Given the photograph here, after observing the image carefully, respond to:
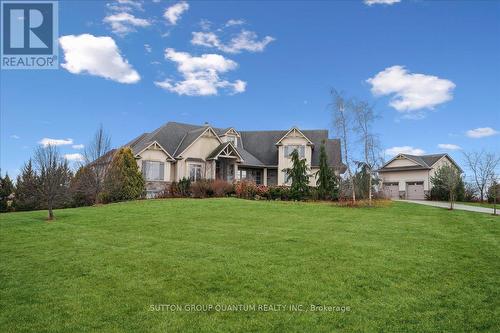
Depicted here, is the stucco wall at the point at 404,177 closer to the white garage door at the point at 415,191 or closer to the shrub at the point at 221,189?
the white garage door at the point at 415,191

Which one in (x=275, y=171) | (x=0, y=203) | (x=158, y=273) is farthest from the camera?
(x=275, y=171)

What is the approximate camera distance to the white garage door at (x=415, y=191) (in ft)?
136

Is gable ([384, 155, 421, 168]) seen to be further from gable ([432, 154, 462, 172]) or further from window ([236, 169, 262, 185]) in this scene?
window ([236, 169, 262, 185])

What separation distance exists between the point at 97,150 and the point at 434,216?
24718 mm

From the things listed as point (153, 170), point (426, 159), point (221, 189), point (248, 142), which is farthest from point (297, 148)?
point (426, 159)

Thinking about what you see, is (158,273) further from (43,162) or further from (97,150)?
(97,150)

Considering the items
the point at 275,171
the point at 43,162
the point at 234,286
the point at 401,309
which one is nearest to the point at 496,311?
the point at 401,309

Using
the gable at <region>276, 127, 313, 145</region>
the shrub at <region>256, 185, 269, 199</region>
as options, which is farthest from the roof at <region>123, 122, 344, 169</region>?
the shrub at <region>256, 185, 269, 199</region>

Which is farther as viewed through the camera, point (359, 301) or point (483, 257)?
point (483, 257)

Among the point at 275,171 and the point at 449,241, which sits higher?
the point at 275,171

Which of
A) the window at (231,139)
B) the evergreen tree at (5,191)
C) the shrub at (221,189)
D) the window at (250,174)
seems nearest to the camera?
the shrub at (221,189)

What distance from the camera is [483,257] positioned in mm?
10617

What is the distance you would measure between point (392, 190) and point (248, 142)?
1774 cm

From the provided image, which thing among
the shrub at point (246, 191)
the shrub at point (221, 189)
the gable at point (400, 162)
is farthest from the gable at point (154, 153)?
the gable at point (400, 162)
